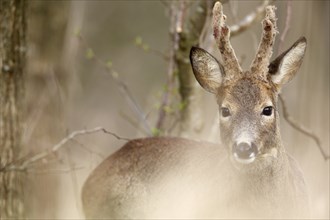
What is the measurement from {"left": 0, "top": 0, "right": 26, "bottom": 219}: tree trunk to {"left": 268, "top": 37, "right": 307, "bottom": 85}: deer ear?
2.54 metres

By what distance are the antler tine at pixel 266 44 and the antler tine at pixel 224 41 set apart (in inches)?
6.7

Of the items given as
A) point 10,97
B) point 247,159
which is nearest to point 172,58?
point 10,97

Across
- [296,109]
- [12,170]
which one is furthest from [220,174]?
[296,109]

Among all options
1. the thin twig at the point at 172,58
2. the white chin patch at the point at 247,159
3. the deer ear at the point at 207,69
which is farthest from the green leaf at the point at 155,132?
the white chin patch at the point at 247,159

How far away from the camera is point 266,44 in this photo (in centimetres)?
781

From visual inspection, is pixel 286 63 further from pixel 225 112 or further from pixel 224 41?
pixel 225 112

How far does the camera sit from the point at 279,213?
25.6 feet

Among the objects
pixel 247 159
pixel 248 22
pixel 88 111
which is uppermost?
pixel 88 111

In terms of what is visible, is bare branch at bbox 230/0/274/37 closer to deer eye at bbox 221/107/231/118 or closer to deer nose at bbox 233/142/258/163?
deer eye at bbox 221/107/231/118

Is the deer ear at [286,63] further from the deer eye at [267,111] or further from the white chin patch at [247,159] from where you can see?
the white chin patch at [247,159]

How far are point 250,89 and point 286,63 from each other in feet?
1.35

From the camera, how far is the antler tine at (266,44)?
25.4ft

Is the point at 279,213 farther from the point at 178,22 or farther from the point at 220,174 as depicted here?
the point at 178,22

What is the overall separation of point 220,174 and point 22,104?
232cm
